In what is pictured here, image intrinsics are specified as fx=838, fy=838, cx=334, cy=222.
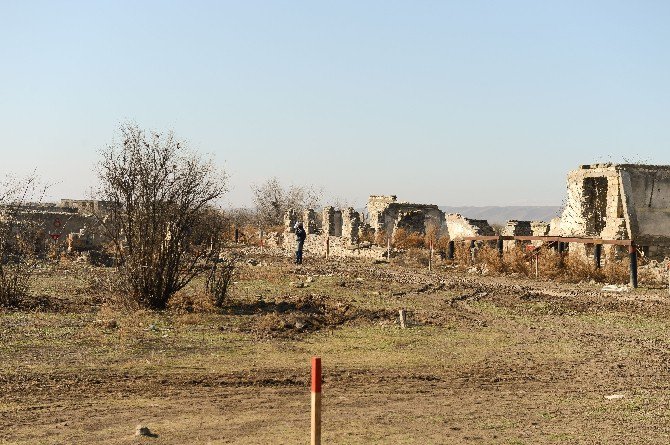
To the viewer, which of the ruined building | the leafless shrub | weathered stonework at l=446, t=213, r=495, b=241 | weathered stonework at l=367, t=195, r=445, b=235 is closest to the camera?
the leafless shrub

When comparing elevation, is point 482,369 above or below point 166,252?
below

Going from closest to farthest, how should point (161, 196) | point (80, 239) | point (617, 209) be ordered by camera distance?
point (161, 196)
point (617, 209)
point (80, 239)

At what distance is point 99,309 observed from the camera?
52.2 ft

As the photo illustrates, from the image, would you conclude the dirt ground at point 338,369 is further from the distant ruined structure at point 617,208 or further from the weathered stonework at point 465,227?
the weathered stonework at point 465,227

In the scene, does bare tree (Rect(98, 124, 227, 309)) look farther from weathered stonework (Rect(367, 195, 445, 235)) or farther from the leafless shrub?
weathered stonework (Rect(367, 195, 445, 235))

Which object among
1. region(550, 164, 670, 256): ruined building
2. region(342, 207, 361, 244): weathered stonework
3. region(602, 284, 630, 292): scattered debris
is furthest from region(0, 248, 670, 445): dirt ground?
region(342, 207, 361, 244): weathered stonework

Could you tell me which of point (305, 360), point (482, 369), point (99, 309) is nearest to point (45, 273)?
point (99, 309)

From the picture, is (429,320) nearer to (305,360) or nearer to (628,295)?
(305,360)

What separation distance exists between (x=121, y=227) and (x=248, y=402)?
7.41 meters

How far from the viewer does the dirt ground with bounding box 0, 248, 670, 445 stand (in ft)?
26.5

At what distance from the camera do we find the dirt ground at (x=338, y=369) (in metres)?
8.09

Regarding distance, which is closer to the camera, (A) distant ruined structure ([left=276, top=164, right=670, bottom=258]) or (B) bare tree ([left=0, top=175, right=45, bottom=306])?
(B) bare tree ([left=0, top=175, right=45, bottom=306])

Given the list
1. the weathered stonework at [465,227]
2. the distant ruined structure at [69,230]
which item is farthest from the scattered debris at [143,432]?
the weathered stonework at [465,227]

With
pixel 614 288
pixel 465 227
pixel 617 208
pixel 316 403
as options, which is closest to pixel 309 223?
pixel 465 227
